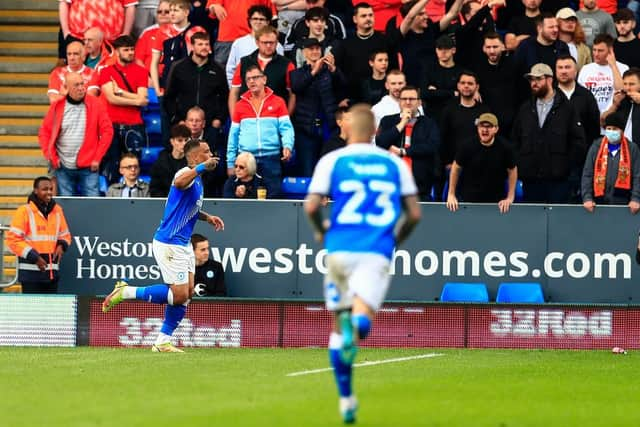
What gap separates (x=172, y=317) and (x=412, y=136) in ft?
14.2

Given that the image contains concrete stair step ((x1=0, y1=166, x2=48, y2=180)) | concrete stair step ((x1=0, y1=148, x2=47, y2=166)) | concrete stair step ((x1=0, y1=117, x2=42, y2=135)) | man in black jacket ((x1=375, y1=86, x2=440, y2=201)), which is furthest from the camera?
concrete stair step ((x1=0, y1=117, x2=42, y2=135))

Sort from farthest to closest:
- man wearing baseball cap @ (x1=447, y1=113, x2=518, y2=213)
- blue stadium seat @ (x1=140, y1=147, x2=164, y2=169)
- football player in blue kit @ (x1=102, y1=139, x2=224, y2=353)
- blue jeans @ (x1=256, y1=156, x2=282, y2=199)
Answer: blue stadium seat @ (x1=140, y1=147, x2=164, y2=169) → blue jeans @ (x1=256, y1=156, x2=282, y2=199) → man wearing baseball cap @ (x1=447, y1=113, x2=518, y2=213) → football player in blue kit @ (x1=102, y1=139, x2=224, y2=353)

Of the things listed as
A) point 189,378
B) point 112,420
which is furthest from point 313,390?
point 112,420

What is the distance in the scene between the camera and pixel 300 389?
11.1 meters

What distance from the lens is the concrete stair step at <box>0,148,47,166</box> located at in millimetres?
21156

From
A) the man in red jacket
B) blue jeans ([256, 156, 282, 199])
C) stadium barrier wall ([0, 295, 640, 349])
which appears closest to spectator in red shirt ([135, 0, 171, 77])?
the man in red jacket

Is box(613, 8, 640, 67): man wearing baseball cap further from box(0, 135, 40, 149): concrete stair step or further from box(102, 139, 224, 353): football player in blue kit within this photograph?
box(0, 135, 40, 149): concrete stair step

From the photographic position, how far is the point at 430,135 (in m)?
17.3

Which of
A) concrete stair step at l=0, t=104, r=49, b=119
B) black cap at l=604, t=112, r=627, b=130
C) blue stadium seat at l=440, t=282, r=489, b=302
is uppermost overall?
concrete stair step at l=0, t=104, r=49, b=119

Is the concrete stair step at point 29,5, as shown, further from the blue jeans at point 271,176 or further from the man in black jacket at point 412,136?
the man in black jacket at point 412,136

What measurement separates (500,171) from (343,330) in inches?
343

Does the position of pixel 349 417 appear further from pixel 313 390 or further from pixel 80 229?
pixel 80 229

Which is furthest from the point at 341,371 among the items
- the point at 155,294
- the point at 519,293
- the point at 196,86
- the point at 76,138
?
the point at 196,86

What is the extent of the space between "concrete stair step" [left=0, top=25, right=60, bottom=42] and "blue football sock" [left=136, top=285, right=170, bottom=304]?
9.56 meters
